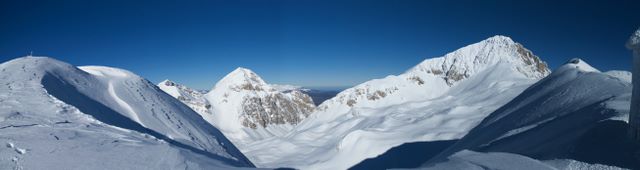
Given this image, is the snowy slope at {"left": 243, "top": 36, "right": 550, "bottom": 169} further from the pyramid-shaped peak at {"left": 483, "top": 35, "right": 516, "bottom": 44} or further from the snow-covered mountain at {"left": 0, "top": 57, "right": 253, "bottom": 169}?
the snow-covered mountain at {"left": 0, "top": 57, "right": 253, "bottom": 169}

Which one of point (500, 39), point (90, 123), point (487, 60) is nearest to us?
point (90, 123)

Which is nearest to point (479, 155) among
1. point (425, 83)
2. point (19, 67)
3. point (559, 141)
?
point (559, 141)

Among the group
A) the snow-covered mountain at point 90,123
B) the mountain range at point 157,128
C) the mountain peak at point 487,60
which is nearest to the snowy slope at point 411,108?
the mountain peak at point 487,60

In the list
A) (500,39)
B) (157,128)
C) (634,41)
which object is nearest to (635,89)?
(634,41)

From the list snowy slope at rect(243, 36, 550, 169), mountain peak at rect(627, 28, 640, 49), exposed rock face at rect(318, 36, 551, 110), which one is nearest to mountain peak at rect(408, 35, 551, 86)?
exposed rock face at rect(318, 36, 551, 110)

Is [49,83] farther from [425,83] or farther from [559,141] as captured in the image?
[425,83]

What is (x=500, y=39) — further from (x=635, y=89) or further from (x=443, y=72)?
(x=635, y=89)
